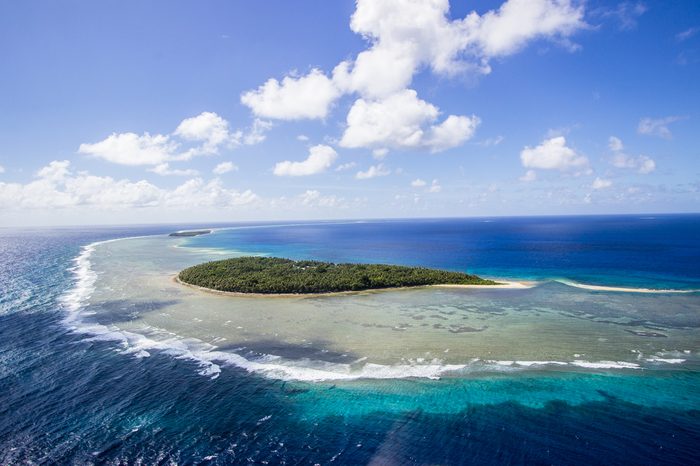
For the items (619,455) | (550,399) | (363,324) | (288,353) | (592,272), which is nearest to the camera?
(619,455)

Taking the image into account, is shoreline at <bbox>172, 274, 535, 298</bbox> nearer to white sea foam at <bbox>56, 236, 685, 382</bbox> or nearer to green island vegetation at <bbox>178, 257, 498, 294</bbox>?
green island vegetation at <bbox>178, 257, 498, 294</bbox>

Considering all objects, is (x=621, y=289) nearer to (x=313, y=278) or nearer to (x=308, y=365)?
(x=313, y=278)

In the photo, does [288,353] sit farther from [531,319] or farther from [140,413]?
[531,319]

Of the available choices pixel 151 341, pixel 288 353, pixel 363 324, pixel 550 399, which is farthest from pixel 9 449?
pixel 550 399

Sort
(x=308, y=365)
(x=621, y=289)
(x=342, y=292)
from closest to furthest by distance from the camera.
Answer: (x=308, y=365) < (x=342, y=292) < (x=621, y=289)

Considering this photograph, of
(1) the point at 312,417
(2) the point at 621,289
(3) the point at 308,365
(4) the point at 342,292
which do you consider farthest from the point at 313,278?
(2) the point at 621,289

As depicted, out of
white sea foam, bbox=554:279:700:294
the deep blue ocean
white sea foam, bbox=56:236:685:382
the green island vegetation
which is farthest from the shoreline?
the deep blue ocean

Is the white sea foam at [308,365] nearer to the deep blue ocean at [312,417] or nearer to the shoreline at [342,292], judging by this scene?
the deep blue ocean at [312,417]

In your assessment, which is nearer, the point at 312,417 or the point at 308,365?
the point at 312,417

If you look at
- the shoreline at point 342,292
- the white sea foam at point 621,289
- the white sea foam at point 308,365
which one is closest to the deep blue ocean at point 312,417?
the white sea foam at point 308,365
